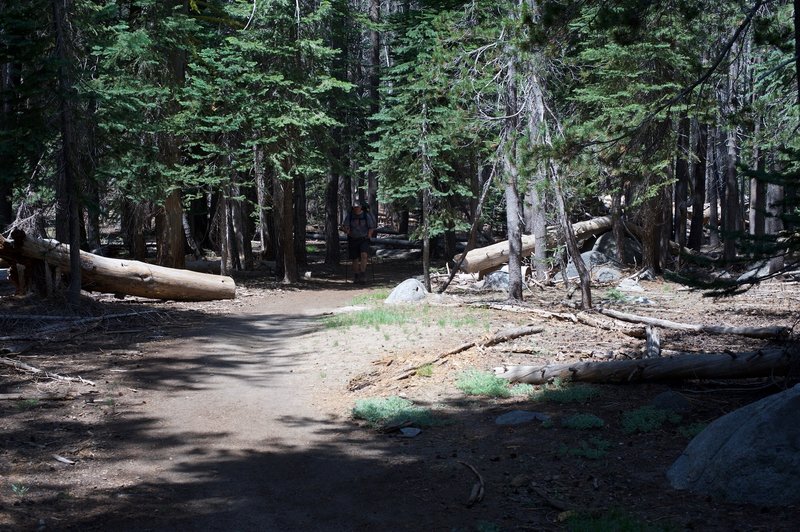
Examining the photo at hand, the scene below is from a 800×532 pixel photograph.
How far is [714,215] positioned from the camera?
41.8 m

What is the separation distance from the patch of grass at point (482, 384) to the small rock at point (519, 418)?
0.91 metres

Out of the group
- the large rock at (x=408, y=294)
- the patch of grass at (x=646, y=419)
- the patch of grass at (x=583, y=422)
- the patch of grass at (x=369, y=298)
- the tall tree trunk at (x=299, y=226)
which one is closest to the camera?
the patch of grass at (x=646, y=419)

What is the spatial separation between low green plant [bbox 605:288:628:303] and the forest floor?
3583 millimetres

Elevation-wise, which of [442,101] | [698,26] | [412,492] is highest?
[698,26]

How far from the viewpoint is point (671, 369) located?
832 centimetres

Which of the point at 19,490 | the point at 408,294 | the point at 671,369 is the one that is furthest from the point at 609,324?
the point at 19,490

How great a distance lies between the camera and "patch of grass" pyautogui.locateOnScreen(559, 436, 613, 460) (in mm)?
6391

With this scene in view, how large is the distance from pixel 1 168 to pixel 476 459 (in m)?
9.73

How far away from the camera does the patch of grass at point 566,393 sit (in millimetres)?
8000

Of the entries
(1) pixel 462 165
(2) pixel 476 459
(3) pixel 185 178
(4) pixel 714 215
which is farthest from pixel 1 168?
(4) pixel 714 215

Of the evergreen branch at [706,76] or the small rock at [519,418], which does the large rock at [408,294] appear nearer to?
the evergreen branch at [706,76]

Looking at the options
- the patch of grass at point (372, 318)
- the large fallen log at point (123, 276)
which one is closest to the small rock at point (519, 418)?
the patch of grass at point (372, 318)

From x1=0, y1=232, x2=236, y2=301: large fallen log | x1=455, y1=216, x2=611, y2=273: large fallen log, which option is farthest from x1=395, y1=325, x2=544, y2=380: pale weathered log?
x1=455, y1=216, x2=611, y2=273: large fallen log

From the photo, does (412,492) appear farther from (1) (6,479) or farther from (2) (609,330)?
(2) (609,330)
